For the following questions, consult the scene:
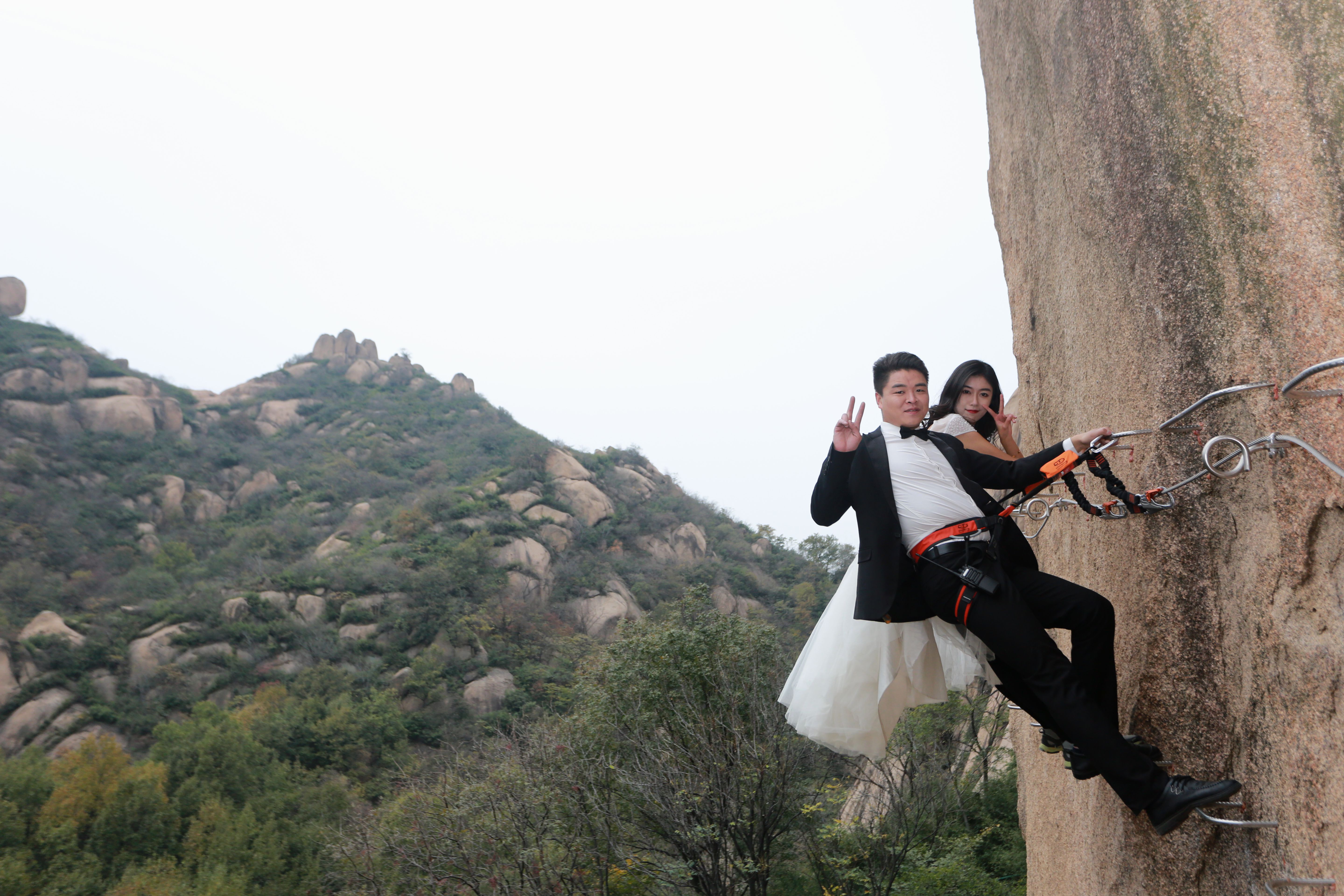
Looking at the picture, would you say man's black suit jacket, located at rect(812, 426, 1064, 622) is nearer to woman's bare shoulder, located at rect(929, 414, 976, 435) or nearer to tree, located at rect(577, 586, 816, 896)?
woman's bare shoulder, located at rect(929, 414, 976, 435)

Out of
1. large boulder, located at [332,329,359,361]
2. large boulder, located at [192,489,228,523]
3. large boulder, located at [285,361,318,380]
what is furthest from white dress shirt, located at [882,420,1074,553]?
large boulder, located at [332,329,359,361]

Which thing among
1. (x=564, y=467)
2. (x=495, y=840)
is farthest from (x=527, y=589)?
(x=495, y=840)

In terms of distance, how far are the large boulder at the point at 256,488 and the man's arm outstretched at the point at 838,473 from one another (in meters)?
42.4

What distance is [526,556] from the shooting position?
3306 centimetres

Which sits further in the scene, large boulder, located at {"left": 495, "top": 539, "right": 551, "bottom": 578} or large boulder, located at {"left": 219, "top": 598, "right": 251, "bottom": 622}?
large boulder, located at {"left": 495, "top": 539, "right": 551, "bottom": 578}

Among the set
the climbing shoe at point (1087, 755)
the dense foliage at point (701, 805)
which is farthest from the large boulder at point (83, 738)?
the climbing shoe at point (1087, 755)

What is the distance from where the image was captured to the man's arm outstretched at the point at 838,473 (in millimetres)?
2662

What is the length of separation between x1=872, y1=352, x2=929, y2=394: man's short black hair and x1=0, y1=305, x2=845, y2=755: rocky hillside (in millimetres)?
19423

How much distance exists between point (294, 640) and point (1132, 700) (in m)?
28.8

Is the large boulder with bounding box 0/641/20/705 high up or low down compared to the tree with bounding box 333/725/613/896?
down

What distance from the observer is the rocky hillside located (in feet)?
78.9

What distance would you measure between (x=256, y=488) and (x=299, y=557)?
7963 millimetres

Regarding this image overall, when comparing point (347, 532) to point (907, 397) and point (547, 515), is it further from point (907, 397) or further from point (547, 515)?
point (907, 397)

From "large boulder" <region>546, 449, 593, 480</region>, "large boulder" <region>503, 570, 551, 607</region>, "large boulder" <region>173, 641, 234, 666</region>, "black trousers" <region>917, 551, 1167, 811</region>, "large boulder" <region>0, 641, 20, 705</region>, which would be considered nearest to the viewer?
"black trousers" <region>917, 551, 1167, 811</region>
